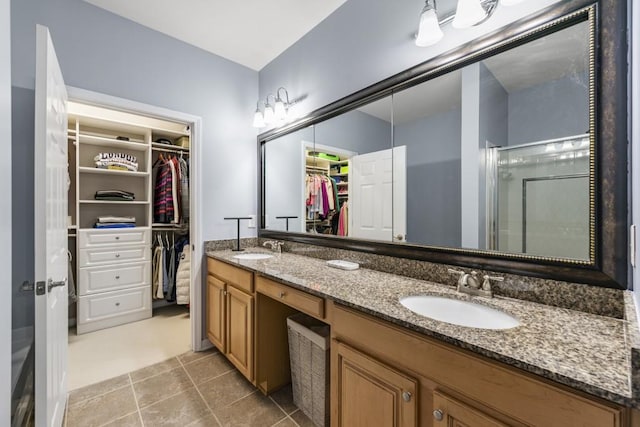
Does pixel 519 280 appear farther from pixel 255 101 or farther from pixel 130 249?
pixel 130 249

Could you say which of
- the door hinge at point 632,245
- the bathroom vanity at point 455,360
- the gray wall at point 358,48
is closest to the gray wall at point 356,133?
the gray wall at point 358,48

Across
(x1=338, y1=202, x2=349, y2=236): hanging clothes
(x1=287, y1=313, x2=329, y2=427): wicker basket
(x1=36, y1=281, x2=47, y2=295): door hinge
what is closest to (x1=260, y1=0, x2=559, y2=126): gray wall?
(x1=338, y1=202, x2=349, y2=236): hanging clothes

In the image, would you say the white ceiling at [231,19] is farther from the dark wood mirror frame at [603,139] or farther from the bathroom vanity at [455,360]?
the bathroom vanity at [455,360]

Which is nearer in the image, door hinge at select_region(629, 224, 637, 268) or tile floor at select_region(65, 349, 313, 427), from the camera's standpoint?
door hinge at select_region(629, 224, 637, 268)

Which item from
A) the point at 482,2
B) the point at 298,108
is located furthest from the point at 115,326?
the point at 482,2

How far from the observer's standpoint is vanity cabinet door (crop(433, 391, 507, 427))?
2.37 ft

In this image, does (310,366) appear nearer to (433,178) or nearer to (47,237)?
(433,178)

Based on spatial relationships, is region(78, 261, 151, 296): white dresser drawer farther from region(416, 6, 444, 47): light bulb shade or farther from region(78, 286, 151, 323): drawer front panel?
region(416, 6, 444, 47): light bulb shade

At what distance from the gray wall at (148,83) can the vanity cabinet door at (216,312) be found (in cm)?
46

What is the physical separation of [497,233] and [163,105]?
249 cm

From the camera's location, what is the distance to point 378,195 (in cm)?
173

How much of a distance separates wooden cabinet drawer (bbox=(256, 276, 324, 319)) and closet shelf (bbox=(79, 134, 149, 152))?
8.02ft

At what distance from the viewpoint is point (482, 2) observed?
3.87 feet

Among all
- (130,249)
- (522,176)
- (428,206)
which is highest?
(522,176)
